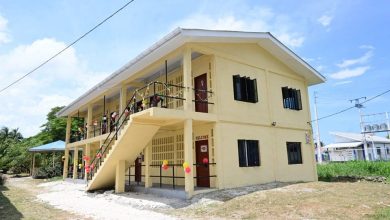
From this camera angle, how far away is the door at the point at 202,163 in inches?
493

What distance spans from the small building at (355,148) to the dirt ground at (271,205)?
1185 inches

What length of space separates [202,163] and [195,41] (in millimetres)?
4979

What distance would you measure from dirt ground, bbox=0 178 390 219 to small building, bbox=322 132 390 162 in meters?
30.1

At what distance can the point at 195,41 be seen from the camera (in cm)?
1167

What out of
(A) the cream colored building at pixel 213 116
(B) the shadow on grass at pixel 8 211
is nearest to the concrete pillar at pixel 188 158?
(A) the cream colored building at pixel 213 116

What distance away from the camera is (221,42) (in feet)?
42.8

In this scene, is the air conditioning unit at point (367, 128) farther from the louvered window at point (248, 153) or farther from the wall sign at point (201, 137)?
the wall sign at point (201, 137)

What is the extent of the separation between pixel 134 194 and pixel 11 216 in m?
4.69

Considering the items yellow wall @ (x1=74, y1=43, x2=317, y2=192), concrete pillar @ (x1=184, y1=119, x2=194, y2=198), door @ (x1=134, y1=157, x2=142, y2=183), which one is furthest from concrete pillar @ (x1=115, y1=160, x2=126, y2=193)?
concrete pillar @ (x1=184, y1=119, x2=194, y2=198)

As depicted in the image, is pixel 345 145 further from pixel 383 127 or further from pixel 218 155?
pixel 218 155

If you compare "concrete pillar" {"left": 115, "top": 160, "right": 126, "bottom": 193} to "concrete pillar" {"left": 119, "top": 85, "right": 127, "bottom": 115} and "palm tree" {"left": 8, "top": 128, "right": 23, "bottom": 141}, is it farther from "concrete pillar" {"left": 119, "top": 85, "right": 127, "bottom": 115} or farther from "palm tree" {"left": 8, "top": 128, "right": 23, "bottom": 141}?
"palm tree" {"left": 8, "top": 128, "right": 23, "bottom": 141}

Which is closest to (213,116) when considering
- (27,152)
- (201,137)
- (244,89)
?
(201,137)

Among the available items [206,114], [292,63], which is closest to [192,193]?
[206,114]

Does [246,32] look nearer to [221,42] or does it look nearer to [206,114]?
[221,42]
